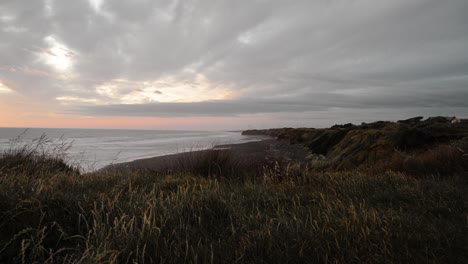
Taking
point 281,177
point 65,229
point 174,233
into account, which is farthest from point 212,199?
point 281,177

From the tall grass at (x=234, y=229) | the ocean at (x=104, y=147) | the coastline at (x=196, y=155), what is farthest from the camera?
the ocean at (x=104, y=147)

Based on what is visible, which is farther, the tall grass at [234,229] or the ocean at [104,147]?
the ocean at [104,147]

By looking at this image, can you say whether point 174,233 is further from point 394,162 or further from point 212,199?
point 394,162

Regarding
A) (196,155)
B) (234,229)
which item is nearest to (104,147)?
(196,155)

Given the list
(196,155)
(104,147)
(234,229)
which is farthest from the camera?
(104,147)

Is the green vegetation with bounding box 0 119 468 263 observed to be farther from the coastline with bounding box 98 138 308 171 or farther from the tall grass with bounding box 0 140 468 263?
the coastline with bounding box 98 138 308 171

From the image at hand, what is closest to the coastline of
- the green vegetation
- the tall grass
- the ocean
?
the ocean

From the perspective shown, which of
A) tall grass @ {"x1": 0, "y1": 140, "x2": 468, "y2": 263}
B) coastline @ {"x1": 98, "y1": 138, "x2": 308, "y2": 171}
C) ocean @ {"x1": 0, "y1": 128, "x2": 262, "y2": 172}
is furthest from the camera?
ocean @ {"x1": 0, "y1": 128, "x2": 262, "y2": 172}

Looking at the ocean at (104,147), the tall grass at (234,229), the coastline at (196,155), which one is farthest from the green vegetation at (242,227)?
the ocean at (104,147)

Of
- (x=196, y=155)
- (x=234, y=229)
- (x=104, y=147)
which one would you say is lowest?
(x=104, y=147)

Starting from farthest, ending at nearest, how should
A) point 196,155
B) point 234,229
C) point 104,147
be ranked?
point 104,147, point 196,155, point 234,229

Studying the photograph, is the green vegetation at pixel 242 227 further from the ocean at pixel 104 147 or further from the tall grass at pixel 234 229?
the ocean at pixel 104 147

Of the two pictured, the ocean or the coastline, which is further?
the ocean

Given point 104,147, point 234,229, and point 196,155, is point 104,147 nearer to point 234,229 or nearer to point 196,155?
point 196,155
